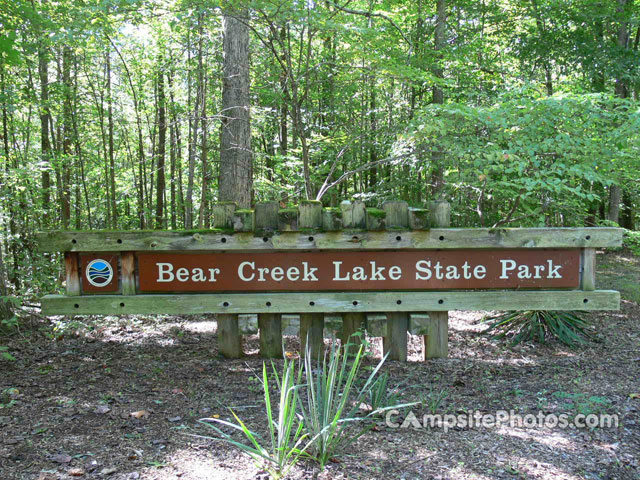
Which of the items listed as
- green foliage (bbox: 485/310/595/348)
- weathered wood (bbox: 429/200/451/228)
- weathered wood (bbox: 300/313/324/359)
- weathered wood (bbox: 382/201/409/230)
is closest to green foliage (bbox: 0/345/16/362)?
weathered wood (bbox: 300/313/324/359)

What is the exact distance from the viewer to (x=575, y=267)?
12.8ft

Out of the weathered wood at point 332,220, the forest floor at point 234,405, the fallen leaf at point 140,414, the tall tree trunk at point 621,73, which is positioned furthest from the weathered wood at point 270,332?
the tall tree trunk at point 621,73

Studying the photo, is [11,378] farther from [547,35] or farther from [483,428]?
[547,35]

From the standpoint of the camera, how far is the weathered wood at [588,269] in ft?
12.8

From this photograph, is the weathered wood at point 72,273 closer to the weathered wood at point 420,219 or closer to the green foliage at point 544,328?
the weathered wood at point 420,219

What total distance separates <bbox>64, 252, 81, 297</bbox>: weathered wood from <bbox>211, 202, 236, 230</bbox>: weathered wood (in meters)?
1.17

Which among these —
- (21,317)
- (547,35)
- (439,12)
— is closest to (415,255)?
(21,317)

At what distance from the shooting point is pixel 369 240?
3.81 meters

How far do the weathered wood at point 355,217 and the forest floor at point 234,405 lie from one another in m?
1.24

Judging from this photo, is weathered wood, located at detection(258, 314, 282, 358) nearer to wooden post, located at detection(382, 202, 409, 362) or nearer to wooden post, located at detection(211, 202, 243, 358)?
wooden post, located at detection(211, 202, 243, 358)

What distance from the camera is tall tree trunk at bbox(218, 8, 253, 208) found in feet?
20.4

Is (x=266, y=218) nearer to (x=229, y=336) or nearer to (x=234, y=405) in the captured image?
(x=229, y=336)

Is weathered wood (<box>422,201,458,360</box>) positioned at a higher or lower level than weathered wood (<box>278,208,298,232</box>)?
lower

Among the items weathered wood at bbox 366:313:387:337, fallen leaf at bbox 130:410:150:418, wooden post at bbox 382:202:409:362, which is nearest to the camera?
fallen leaf at bbox 130:410:150:418
